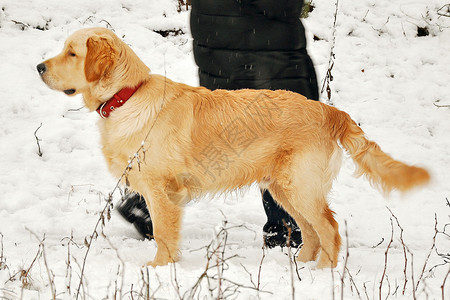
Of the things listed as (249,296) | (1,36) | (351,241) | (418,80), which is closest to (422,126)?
(418,80)

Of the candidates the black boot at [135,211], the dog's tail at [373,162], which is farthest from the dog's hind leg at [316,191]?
the black boot at [135,211]

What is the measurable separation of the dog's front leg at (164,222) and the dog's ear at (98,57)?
0.86 meters

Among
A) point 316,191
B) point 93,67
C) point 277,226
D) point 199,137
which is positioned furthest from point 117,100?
point 277,226

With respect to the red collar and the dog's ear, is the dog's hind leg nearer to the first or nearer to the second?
the red collar

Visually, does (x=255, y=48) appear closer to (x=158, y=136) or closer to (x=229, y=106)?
(x=229, y=106)

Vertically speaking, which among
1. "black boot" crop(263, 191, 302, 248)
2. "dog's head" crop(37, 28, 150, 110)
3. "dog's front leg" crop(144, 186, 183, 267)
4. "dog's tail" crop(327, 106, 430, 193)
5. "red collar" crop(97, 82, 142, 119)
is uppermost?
"dog's head" crop(37, 28, 150, 110)

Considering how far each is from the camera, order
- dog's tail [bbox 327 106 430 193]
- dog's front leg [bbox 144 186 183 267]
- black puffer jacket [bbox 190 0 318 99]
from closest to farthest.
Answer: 1. dog's tail [bbox 327 106 430 193]
2. dog's front leg [bbox 144 186 183 267]
3. black puffer jacket [bbox 190 0 318 99]

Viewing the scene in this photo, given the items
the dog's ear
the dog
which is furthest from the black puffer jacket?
the dog's ear

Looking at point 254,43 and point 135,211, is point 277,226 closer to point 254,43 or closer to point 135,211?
point 135,211

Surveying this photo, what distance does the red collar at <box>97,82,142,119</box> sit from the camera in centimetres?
337

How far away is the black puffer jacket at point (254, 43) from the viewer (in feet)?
12.3

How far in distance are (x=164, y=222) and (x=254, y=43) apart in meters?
1.54

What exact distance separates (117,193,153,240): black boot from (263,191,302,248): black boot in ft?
3.16

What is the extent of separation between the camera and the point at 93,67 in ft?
10.6
